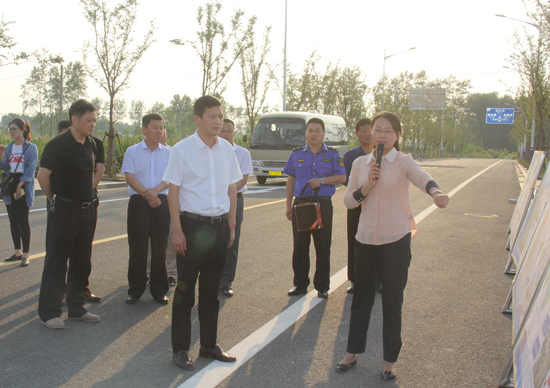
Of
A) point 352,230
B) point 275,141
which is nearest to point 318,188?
point 352,230

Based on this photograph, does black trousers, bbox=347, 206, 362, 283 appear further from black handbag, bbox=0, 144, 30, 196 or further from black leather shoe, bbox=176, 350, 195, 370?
black handbag, bbox=0, 144, 30, 196

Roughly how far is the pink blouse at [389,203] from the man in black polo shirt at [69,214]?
94.9 inches

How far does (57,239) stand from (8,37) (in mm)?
14618

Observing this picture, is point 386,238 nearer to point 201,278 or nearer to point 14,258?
point 201,278

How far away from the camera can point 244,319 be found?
180 inches

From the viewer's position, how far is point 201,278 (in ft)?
12.5

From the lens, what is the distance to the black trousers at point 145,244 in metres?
5.07

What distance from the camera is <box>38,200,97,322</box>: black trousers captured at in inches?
170

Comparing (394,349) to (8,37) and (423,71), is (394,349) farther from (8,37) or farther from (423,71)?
(423,71)

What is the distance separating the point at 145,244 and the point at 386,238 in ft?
8.69

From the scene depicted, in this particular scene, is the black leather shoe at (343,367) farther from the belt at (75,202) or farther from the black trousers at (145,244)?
the belt at (75,202)

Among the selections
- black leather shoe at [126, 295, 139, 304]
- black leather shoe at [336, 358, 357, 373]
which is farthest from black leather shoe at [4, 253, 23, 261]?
black leather shoe at [336, 358, 357, 373]

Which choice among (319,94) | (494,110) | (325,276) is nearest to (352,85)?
(319,94)

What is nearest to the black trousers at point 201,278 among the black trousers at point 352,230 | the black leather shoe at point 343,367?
the black leather shoe at point 343,367
